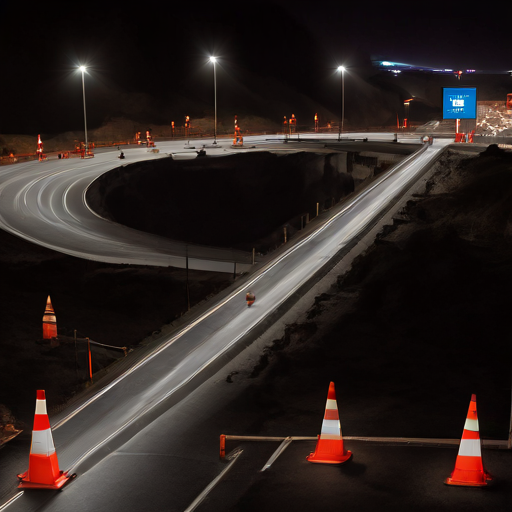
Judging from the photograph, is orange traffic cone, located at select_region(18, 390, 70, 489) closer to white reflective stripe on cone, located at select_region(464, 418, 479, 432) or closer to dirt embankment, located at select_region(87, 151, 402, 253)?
white reflective stripe on cone, located at select_region(464, 418, 479, 432)

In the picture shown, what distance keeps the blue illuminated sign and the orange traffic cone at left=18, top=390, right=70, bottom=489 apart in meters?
37.8

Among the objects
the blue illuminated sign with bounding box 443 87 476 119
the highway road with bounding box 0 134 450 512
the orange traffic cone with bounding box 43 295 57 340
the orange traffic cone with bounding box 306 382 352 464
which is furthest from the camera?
the blue illuminated sign with bounding box 443 87 476 119

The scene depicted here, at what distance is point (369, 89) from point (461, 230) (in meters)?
96.2

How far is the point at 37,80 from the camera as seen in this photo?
7650cm

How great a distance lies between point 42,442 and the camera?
372 inches

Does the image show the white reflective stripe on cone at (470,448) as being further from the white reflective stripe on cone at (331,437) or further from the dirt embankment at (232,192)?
the dirt embankment at (232,192)

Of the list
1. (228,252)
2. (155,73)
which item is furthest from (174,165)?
(155,73)

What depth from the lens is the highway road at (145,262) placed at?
12172 millimetres

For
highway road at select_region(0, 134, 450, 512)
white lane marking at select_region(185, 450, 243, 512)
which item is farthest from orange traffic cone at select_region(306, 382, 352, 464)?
highway road at select_region(0, 134, 450, 512)

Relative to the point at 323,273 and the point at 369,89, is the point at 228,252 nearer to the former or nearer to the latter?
the point at 323,273

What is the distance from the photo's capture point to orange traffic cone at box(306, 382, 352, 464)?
9.24 m

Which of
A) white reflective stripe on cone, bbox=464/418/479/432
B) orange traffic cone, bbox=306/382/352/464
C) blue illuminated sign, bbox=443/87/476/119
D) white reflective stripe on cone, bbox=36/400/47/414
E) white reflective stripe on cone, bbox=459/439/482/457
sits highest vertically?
blue illuminated sign, bbox=443/87/476/119

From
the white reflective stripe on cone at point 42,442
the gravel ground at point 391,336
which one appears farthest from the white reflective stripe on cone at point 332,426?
the white reflective stripe on cone at point 42,442

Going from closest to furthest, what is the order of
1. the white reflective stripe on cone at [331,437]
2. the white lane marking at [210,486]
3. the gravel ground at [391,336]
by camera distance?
1. the white lane marking at [210,486]
2. the white reflective stripe on cone at [331,437]
3. the gravel ground at [391,336]
